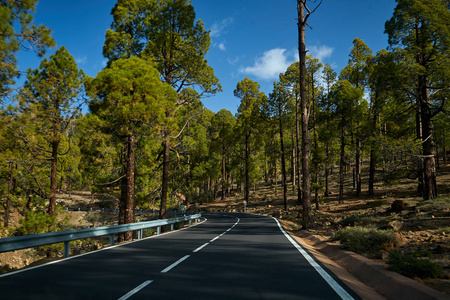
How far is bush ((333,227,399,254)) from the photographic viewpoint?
773 centimetres

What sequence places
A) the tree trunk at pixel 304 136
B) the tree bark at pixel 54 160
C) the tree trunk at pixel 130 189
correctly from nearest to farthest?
1. the tree trunk at pixel 304 136
2. the tree trunk at pixel 130 189
3. the tree bark at pixel 54 160

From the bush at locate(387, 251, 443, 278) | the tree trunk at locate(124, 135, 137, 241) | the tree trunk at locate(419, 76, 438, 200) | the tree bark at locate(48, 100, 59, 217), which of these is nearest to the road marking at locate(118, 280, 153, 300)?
the bush at locate(387, 251, 443, 278)

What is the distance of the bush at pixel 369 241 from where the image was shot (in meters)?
7.73

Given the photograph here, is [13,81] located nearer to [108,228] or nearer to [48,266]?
[108,228]

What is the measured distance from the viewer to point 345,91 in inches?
1131

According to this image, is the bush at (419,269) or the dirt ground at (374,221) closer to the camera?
the bush at (419,269)

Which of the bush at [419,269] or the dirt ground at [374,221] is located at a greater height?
the bush at [419,269]

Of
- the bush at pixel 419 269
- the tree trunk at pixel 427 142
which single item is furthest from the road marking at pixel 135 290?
the tree trunk at pixel 427 142

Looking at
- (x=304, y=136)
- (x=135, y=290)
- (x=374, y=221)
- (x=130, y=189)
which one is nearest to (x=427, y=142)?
(x=374, y=221)

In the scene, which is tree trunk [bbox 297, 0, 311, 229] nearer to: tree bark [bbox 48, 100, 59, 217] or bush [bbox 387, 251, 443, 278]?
bush [bbox 387, 251, 443, 278]

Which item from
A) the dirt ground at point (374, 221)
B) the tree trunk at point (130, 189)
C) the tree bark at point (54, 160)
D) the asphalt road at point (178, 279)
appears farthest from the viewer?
the tree bark at point (54, 160)

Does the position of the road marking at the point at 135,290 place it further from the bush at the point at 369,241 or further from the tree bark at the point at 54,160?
the tree bark at the point at 54,160

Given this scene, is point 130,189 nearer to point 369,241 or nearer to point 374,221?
point 369,241

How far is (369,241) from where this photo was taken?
26.9 feet
